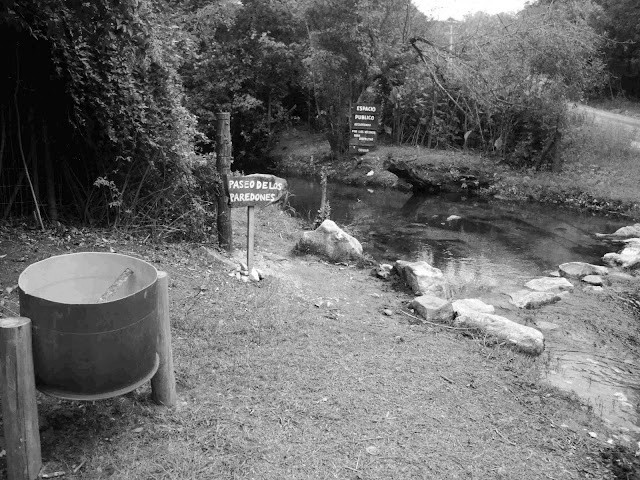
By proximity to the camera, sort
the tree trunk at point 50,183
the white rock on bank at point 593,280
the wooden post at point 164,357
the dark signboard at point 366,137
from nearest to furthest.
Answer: the wooden post at point 164,357
the tree trunk at point 50,183
the white rock on bank at point 593,280
the dark signboard at point 366,137

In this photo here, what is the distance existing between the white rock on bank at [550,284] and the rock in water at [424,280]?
1.59 m

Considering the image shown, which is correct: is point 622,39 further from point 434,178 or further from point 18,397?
point 18,397

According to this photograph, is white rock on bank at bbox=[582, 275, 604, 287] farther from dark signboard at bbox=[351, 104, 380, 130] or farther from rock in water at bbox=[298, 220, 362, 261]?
dark signboard at bbox=[351, 104, 380, 130]

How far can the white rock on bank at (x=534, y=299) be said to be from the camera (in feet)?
22.9

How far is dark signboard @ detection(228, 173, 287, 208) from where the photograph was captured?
5957mm

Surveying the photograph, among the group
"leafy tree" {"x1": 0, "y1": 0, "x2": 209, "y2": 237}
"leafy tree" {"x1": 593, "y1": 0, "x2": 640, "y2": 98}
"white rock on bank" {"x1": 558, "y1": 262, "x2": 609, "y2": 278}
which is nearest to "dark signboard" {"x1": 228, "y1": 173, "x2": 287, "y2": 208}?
"leafy tree" {"x1": 0, "y1": 0, "x2": 209, "y2": 237}

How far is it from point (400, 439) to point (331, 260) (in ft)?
15.7

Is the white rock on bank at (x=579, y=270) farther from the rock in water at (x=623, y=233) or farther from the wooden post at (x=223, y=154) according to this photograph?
the wooden post at (x=223, y=154)

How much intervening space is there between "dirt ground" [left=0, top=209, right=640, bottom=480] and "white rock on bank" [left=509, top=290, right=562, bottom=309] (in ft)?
6.17

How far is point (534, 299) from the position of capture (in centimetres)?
702

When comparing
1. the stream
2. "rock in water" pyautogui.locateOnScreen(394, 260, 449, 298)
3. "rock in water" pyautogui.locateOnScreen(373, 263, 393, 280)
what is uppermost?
"rock in water" pyautogui.locateOnScreen(394, 260, 449, 298)

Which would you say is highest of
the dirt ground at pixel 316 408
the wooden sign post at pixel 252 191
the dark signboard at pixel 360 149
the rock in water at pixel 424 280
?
the wooden sign post at pixel 252 191

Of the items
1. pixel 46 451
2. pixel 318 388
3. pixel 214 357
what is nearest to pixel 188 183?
pixel 214 357

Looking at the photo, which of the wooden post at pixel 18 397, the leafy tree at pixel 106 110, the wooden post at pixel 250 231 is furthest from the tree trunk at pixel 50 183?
the wooden post at pixel 18 397
